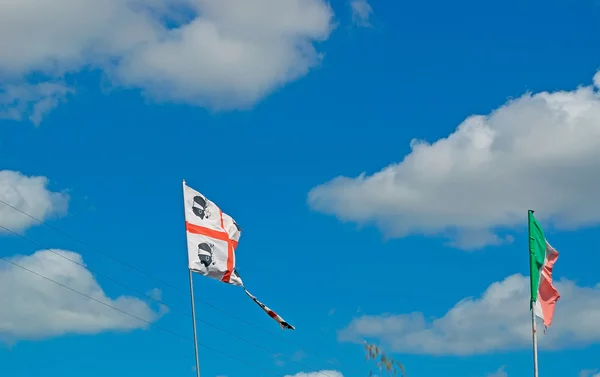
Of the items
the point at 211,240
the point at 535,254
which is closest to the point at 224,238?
the point at 211,240

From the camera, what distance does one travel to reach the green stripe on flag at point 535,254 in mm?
54344

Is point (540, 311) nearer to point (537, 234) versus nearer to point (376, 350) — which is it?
point (537, 234)

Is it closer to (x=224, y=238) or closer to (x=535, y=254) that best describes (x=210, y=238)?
(x=224, y=238)

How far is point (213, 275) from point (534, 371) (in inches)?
683

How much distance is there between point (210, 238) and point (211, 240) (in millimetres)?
124

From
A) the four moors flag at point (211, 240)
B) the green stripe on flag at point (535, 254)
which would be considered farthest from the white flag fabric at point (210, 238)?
the green stripe on flag at point (535, 254)

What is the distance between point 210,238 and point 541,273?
1757 cm

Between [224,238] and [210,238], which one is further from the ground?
[224,238]

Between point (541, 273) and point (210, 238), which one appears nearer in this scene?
point (541, 273)

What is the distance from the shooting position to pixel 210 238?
57094mm

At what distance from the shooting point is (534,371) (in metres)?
52.5

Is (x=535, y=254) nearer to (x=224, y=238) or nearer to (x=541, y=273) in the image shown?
(x=541, y=273)

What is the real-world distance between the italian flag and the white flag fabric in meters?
15.7

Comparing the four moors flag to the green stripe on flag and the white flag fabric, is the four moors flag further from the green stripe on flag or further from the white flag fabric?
the green stripe on flag
